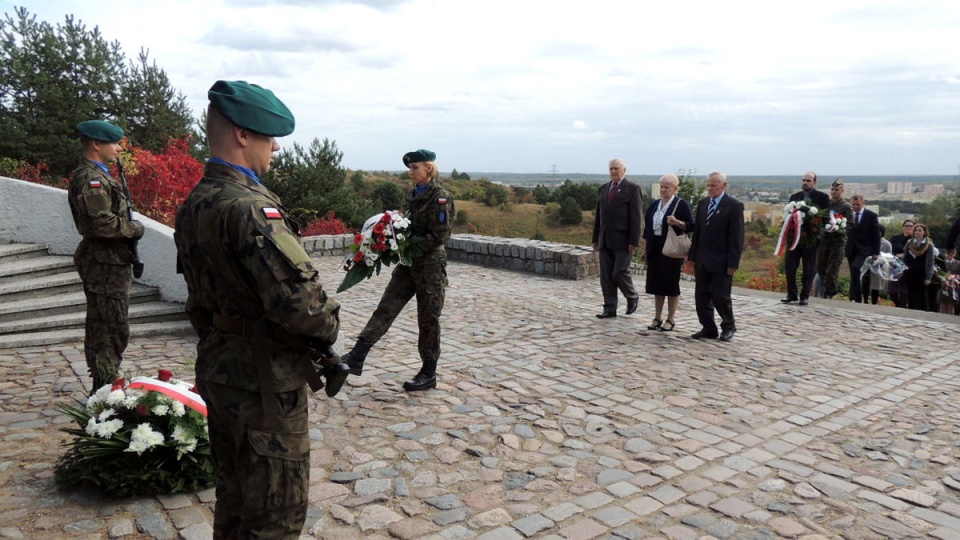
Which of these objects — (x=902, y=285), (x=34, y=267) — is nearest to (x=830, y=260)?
(x=902, y=285)

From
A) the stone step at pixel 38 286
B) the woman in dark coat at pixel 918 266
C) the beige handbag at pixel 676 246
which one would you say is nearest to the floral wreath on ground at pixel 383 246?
the stone step at pixel 38 286

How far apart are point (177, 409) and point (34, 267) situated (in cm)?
551

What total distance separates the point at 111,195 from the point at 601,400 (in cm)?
424

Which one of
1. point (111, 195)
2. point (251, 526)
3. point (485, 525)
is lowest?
point (485, 525)

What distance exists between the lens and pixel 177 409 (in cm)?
409

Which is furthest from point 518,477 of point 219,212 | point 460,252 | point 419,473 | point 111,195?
point 460,252

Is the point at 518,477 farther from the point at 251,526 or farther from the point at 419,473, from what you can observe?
the point at 251,526

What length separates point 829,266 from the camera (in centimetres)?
1220

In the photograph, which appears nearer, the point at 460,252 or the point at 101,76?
the point at 460,252

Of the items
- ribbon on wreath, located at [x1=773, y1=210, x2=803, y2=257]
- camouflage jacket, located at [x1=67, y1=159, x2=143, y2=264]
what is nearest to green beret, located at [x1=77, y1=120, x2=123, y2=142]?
camouflage jacket, located at [x1=67, y1=159, x2=143, y2=264]

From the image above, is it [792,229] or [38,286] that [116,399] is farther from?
[792,229]

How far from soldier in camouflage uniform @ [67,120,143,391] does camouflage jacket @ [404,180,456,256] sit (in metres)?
2.20

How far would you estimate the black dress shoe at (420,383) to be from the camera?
19.8ft

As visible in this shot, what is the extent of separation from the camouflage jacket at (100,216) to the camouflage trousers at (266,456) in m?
3.00
